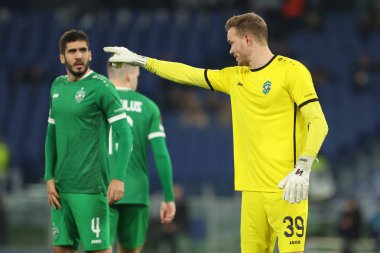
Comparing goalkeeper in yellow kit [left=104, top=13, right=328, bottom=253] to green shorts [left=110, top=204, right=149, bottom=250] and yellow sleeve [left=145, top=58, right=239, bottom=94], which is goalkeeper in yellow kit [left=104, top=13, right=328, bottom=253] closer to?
yellow sleeve [left=145, top=58, right=239, bottom=94]

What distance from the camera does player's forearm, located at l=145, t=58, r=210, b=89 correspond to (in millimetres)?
6766

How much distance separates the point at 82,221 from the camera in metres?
7.21

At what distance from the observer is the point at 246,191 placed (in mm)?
6562

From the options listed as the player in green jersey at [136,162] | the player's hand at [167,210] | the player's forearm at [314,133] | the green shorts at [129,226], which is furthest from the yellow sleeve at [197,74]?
the player's hand at [167,210]

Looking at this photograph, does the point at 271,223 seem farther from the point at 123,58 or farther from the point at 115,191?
the point at 123,58

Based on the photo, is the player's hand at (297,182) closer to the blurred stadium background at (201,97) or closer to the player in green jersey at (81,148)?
the player in green jersey at (81,148)

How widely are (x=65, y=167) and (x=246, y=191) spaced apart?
1504 millimetres

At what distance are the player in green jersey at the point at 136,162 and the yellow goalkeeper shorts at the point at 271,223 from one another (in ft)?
6.38

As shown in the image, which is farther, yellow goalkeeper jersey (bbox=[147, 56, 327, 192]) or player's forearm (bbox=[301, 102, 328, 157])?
yellow goalkeeper jersey (bbox=[147, 56, 327, 192])

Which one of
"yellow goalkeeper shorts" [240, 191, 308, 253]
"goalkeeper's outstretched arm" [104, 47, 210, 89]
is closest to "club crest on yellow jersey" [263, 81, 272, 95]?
"goalkeeper's outstretched arm" [104, 47, 210, 89]

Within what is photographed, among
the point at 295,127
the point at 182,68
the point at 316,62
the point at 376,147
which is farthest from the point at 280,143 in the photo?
the point at 316,62

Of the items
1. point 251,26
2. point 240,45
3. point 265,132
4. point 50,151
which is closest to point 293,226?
point 265,132

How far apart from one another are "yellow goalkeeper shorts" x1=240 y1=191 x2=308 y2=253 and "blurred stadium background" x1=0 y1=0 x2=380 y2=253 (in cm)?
844

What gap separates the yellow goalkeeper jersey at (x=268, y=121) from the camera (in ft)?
20.9
